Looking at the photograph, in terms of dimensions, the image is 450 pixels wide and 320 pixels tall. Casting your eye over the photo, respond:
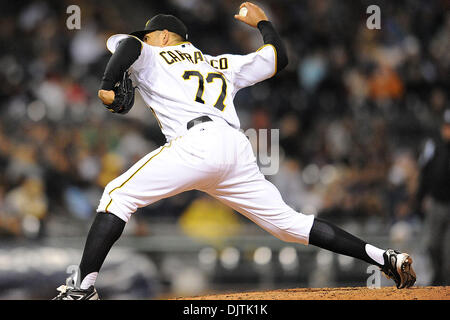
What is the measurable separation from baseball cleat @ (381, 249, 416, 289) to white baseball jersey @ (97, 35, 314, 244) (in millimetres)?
525

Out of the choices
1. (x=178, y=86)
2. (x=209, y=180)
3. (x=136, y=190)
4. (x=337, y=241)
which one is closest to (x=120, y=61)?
(x=178, y=86)

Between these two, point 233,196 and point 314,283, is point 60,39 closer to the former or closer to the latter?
point 314,283

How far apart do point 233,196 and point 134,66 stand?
38.7 inches

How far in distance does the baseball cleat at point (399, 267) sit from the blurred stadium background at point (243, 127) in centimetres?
298

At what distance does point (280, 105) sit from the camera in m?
10.0

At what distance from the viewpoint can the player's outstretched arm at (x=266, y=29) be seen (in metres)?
4.41

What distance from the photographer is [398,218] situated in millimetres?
7906

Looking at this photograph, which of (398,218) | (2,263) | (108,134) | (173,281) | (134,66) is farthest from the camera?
(108,134)

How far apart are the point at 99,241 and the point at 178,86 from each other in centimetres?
104

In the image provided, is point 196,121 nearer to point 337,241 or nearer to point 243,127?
point 337,241

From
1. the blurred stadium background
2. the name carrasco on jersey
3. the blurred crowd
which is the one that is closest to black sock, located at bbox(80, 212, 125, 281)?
the name carrasco on jersey

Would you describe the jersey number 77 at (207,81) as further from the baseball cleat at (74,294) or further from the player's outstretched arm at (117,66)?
the baseball cleat at (74,294)
